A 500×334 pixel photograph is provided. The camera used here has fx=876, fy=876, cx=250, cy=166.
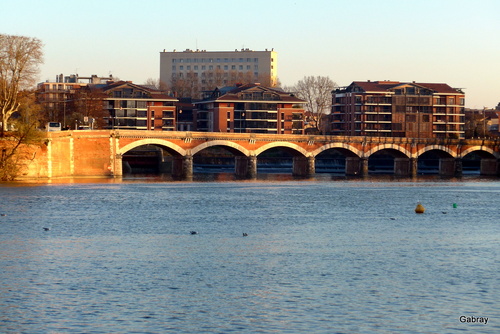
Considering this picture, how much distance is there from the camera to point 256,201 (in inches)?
2591

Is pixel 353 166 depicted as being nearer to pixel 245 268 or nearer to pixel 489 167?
pixel 489 167

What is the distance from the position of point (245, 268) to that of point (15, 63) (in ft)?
205

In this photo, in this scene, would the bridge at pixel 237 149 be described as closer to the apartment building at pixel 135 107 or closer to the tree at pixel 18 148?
the tree at pixel 18 148

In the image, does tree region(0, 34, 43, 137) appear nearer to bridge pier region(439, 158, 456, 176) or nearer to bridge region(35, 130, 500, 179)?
bridge region(35, 130, 500, 179)

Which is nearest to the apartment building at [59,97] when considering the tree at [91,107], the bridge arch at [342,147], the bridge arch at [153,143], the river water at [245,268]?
the tree at [91,107]

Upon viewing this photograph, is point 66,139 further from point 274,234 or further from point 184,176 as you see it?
point 274,234

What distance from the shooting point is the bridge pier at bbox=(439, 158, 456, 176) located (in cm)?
12800

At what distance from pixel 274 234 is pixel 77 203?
22.1 metres

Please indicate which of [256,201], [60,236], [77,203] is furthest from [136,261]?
[256,201]

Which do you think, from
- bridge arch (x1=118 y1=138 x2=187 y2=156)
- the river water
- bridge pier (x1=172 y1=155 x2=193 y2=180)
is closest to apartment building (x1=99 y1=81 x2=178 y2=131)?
bridge pier (x1=172 y1=155 x2=193 y2=180)

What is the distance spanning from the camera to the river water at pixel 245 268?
24.0 metres

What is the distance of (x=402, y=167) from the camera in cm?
12625

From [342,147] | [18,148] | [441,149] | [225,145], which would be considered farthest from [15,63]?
[441,149]

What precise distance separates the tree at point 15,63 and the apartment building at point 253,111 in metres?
55.3
